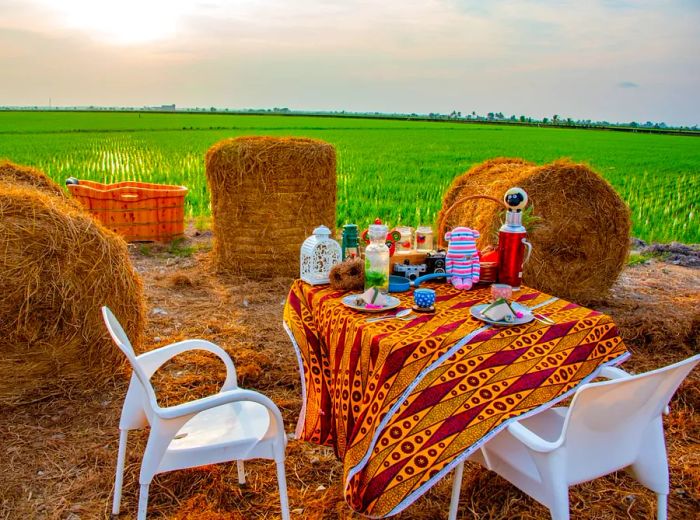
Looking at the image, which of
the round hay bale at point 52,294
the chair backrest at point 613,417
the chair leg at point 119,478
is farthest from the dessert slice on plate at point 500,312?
the round hay bale at point 52,294

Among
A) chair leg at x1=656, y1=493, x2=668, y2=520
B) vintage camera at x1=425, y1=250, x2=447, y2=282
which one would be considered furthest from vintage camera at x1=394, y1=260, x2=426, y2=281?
chair leg at x1=656, y1=493, x2=668, y2=520

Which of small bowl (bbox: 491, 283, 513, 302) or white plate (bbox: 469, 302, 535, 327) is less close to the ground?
small bowl (bbox: 491, 283, 513, 302)

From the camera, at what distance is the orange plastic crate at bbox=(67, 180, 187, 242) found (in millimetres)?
9039

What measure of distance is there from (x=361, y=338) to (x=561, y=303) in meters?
1.15

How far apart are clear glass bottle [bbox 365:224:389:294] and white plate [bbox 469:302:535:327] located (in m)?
0.50

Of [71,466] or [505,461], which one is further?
[71,466]

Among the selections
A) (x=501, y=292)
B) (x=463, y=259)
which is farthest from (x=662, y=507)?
(x=463, y=259)

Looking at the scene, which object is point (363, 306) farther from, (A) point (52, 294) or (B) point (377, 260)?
(A) point (52, 294)

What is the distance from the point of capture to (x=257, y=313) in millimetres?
6348

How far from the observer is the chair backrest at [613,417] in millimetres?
2197

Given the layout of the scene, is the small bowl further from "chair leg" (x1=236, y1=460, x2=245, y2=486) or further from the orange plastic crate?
the orange plastic crate

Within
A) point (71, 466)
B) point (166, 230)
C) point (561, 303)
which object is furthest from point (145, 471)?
point (166, 230)

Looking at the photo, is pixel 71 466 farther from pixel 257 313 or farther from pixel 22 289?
pixel 257 313

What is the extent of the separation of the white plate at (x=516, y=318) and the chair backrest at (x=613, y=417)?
60cm
